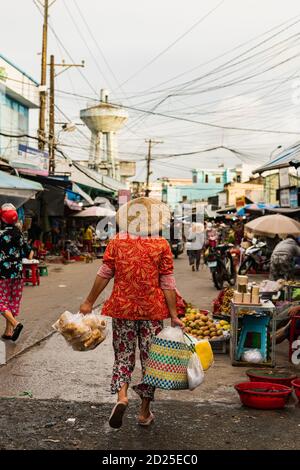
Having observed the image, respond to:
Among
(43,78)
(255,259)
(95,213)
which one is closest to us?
(255,259)

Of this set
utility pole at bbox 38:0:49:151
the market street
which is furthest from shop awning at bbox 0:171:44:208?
utility pole at bbox 38:0:49:151

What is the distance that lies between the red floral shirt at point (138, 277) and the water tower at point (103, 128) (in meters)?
54.5

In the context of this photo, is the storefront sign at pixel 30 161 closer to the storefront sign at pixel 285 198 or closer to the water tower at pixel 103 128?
the storefront sign at pixel 285 198

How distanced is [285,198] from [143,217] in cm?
1595

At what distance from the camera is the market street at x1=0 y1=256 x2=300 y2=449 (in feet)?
16.5

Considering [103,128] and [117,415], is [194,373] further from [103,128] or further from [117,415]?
[103,128]

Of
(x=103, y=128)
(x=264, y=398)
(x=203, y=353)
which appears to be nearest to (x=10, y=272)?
(x=203, y=353)

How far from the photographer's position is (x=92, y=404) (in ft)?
19.8

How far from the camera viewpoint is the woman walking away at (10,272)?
905 cm

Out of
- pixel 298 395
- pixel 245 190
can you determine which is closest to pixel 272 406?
pixel 298 395

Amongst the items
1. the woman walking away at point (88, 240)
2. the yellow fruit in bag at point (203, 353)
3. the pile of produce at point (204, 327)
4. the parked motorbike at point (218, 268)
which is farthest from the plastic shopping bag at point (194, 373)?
the woman walking away at point (88, 240)

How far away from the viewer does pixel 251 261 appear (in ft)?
72.1

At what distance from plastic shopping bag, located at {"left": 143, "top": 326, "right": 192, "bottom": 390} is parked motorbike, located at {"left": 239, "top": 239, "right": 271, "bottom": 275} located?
55.5 ft

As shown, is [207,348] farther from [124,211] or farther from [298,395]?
[124,211]
